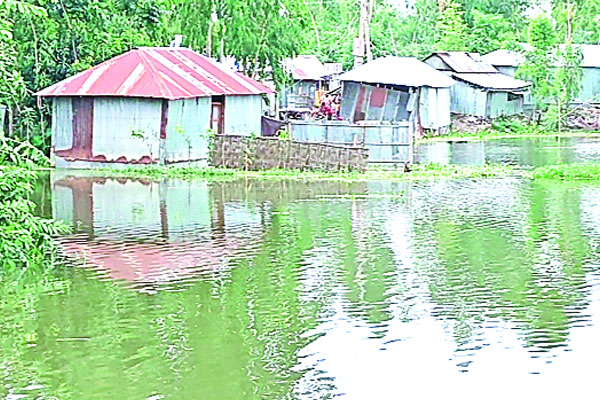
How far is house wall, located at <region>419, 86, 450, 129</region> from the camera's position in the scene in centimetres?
4687

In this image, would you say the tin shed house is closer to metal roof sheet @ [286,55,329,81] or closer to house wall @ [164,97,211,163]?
house wall @ [164,97,211,163]

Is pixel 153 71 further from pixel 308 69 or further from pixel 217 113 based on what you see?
pixel 308 69

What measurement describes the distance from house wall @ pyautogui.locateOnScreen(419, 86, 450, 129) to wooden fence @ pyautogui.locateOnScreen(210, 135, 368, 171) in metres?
15.9

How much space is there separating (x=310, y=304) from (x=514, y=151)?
89.4 ft

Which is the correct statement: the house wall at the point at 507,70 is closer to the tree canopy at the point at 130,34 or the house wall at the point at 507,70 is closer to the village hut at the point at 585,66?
the village hut at the point at 585,66

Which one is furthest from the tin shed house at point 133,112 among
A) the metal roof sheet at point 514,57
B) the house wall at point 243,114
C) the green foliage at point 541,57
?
the metal roof sheet at point 514,57

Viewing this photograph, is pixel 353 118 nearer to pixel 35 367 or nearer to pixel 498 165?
pixel 498 165

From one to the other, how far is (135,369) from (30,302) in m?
3.63

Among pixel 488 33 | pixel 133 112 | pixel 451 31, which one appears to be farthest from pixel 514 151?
pixel 488 33

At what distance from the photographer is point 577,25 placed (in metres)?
61.7

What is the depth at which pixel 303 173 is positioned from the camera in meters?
29.6

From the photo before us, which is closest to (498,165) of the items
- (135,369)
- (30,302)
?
(30,302)

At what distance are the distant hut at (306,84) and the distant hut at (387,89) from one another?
42.3 feet

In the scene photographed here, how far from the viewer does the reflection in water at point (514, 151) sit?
3516 centimetres
